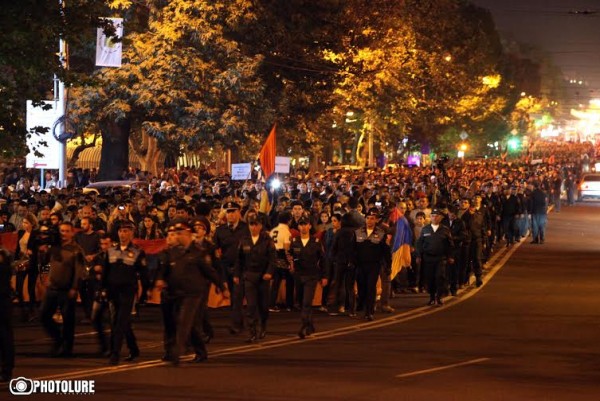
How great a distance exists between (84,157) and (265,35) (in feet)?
69.5

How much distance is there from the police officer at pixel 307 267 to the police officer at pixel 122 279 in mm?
3125

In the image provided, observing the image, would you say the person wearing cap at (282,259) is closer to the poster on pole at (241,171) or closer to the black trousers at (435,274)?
the black trousers at (435,274)

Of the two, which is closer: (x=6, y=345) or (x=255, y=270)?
(x=6, y=345)

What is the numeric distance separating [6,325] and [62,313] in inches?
70.0

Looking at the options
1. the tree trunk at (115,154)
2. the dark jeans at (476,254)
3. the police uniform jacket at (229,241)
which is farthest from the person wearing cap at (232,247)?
the tree trunk at (115,154)

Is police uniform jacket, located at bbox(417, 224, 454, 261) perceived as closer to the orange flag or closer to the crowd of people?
the crowd of people

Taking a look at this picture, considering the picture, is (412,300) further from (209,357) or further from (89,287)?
(209,357)

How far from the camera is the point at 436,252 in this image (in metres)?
20.0

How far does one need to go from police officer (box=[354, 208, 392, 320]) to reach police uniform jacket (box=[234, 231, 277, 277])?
2.68 meters

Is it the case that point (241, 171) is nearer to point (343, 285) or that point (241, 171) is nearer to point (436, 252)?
point (436, 252)

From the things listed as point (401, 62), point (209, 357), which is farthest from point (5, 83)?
point (401, 62)

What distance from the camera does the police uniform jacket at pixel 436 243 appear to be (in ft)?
65.4

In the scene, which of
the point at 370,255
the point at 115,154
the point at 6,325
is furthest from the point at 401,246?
the point at 115,154

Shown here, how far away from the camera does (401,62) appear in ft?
171
